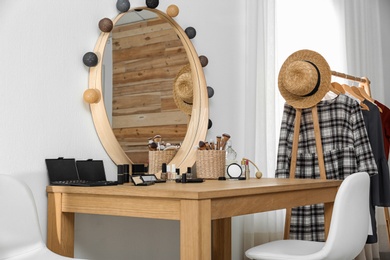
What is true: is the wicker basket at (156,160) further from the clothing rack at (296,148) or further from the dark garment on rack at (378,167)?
the dark garment on rack at (378,167)

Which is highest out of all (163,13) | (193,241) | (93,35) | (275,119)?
(163,13)

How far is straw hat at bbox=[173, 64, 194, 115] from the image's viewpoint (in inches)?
106

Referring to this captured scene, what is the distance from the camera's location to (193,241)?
1619 millimetres

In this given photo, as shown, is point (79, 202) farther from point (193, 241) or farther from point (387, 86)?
point (387, 86)

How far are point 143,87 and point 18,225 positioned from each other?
97 centimetres

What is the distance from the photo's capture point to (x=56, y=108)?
82.8 inches

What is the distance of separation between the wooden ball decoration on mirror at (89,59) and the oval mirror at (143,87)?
0.16ft

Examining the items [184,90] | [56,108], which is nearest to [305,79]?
[184,90]

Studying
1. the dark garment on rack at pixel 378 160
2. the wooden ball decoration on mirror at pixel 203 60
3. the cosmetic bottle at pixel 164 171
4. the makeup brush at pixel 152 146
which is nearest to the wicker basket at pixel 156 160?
the makeup brush at pixel 152 146

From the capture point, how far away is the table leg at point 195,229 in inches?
63.6

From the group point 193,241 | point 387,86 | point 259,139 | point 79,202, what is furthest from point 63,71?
point 387,86

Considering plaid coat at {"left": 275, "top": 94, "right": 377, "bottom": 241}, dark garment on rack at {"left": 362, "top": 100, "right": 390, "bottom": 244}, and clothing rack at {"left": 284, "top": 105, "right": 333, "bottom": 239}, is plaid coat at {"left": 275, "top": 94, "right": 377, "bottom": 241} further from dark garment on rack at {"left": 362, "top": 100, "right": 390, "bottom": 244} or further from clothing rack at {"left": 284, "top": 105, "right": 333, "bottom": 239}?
dark garment on rack at {"left": 362, "top": 100, "right": 390, "bottom": 244}

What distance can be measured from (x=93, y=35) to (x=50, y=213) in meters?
0.80

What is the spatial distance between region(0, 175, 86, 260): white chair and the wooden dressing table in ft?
0.55
